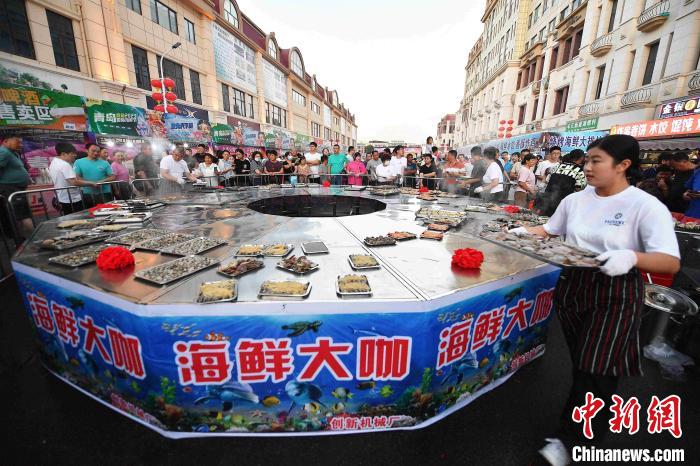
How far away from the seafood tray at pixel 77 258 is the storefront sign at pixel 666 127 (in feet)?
46.9

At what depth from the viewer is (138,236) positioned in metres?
3.00

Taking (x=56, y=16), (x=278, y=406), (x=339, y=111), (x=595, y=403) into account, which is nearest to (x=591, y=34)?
(x=595, y=403)

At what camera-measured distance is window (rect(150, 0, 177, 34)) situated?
41.0 feet

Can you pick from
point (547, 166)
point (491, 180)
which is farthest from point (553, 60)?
point (491, 180)

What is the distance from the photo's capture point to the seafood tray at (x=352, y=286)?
1.89 meters

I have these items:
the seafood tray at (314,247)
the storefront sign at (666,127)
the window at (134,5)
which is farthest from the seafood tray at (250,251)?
the window at (134,5)

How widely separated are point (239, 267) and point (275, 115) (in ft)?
80.7

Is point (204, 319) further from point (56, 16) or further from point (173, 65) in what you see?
point (173, 65)

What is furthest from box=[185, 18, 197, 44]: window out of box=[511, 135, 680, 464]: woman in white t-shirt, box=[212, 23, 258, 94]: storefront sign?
box=[511, 135, 680, 464]: woman in white t-shirt

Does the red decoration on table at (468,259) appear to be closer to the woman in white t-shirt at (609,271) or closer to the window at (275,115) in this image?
the woman in white t-shirt at (609,271)

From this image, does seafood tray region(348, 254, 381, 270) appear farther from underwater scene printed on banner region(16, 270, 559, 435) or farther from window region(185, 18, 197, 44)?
window region(185, 18, 197, 44)

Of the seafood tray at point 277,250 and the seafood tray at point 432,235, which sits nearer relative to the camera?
the seafood tray at point 277,250

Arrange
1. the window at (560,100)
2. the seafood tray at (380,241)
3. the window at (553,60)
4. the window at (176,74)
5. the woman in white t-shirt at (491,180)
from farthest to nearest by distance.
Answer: the window at (553,60)
the window at (560,100)
the window at (176,74)
the woman in white t-shirt at (491,180)
the seafood tray at (380,241)

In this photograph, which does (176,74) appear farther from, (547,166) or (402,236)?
(547,166)
